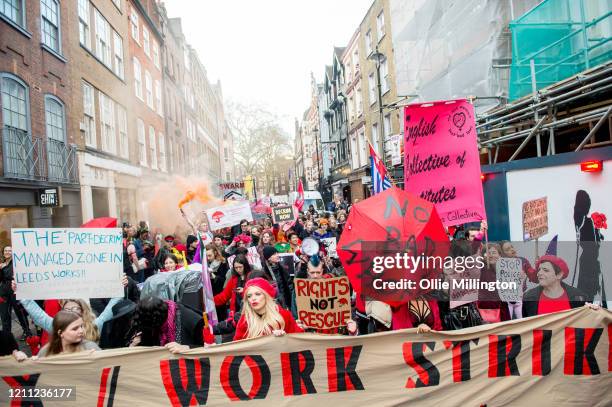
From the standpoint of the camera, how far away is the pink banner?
5312 millimetres

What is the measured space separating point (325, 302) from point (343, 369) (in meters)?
0.78

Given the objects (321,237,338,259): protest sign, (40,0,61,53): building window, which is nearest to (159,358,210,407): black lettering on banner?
(321,237,338,259): protest sign

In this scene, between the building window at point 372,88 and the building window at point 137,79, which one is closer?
the building window at point 137,79

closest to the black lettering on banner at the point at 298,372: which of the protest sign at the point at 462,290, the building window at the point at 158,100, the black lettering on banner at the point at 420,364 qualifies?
the black lettering on banner at the point at 420,364

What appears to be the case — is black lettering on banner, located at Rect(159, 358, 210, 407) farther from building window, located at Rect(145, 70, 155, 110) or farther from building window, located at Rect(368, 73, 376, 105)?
building window, located at Rect(368, 73, 376, 105)

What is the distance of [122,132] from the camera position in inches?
790

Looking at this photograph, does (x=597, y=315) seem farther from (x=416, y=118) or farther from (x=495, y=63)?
(x=495, y=63)

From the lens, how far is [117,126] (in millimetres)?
19406

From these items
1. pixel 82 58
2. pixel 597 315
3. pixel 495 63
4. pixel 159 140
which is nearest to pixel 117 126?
pixel 82 58

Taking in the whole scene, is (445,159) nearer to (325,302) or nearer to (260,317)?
(325,302)

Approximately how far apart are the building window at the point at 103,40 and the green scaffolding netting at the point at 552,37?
1529 centimetres

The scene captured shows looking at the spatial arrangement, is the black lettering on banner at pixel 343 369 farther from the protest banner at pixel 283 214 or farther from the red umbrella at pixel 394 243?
the protest banner at pixel 283 214

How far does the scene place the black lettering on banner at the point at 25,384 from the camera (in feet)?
11.1

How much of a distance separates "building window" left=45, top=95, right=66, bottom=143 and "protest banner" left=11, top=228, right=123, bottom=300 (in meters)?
10.5
